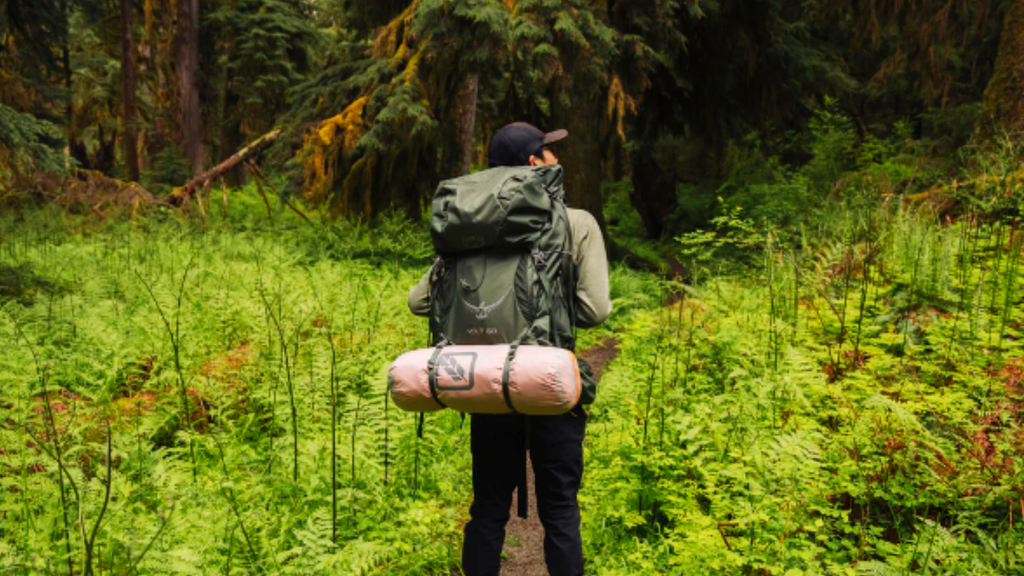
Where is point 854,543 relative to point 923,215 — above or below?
below

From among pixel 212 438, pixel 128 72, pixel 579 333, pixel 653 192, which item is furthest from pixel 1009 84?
pixel 128 72

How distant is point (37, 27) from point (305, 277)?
22.7 feet

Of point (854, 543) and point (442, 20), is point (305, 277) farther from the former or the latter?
point (854, 543)

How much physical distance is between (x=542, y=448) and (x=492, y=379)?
1.73 feet

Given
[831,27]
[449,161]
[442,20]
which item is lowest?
[449,161]

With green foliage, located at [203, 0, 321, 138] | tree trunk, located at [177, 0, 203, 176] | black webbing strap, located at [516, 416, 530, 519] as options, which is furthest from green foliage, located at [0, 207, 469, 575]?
green foliage, located at [203, 0, 321, 138]

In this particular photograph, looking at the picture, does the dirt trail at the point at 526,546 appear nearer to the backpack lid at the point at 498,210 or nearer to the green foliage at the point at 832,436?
the green foliage at the point at 832,436

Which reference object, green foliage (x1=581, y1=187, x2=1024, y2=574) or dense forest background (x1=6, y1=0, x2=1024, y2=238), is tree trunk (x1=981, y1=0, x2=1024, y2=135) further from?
green foliage (x1=581, y1=187, x2=1024, y2=574)

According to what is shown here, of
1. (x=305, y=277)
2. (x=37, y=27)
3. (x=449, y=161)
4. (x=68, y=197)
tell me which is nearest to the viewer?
(x=305, y=277)

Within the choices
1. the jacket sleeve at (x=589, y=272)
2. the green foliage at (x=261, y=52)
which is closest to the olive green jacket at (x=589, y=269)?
the jacket sleeve at (x=589, y=272)

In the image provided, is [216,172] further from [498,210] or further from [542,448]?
[542,448]

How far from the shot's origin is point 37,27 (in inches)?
399

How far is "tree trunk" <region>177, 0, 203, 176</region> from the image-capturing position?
16672 mm

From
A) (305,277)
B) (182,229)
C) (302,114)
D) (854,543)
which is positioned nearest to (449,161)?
(302,114)
